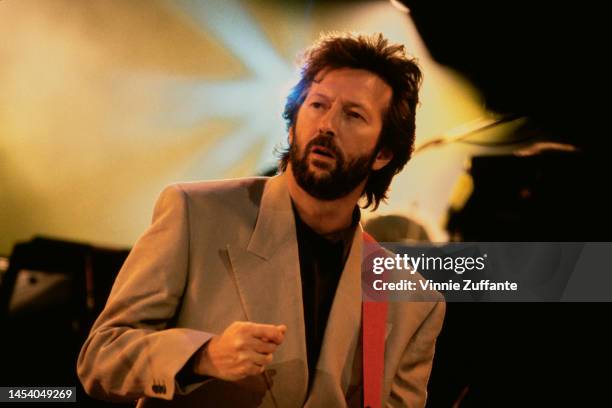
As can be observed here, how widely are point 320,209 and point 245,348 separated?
0.75 m

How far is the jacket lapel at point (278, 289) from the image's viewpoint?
1860 mm

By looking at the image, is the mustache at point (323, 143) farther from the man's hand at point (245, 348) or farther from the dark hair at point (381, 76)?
the man's hand at point (245, 348)

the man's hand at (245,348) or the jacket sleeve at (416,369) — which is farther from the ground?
the man's hand at (245,348)

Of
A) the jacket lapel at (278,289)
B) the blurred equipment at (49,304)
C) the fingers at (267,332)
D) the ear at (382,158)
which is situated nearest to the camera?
the fingers at (267,332)

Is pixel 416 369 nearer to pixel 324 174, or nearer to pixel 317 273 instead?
pixel 317 273

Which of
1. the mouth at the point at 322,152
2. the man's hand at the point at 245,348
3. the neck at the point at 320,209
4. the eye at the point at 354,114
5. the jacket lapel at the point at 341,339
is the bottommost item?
the jacket lapel at the point at 341,339

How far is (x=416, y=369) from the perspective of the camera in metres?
2.17

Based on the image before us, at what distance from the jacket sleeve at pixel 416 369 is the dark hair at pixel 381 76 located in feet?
1.72

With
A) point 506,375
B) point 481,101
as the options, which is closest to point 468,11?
point 481,101

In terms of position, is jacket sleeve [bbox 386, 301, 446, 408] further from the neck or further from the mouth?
the mouth

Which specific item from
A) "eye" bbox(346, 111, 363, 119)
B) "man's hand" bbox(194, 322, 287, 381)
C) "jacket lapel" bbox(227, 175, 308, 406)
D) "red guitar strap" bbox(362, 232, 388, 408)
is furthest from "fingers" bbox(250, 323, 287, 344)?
"eye" bbox(346, 111, 363, 119)

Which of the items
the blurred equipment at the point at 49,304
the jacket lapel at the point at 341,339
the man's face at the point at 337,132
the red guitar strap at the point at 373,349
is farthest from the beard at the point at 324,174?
the blurred equipment at the point at 49,304

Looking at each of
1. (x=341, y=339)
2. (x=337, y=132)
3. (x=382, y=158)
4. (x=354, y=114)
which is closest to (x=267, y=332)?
(x=341, y=339)

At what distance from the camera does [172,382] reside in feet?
5.14
